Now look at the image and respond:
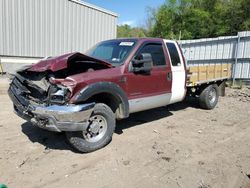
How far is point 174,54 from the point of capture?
6535 millimetres

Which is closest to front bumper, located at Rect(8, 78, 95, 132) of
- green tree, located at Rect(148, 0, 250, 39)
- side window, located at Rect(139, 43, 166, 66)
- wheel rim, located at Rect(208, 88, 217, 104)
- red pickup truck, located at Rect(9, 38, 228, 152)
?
red pickup truck, located at Rect(9, 38, 228, 152)

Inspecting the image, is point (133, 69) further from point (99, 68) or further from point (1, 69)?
point (1, 69)

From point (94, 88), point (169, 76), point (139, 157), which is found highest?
point (169, 76)

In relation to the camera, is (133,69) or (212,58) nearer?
(133,69)

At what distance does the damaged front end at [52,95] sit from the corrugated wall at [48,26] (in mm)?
9037

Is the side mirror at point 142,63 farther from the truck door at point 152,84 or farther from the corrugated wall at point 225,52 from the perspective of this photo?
the corrugated wall at point 225,52

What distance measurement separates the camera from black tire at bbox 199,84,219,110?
808 centimetres

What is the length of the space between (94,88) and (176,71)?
277cm

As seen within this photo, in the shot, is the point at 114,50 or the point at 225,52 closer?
the point at 114,50

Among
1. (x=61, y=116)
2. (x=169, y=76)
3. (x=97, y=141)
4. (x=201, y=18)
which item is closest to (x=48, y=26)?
(x=169, y=76)

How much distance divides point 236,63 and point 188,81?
7206 millimetres

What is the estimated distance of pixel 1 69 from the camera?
1280 cm

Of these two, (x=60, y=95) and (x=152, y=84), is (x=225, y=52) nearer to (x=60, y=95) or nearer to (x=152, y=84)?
(x=152, y=84)

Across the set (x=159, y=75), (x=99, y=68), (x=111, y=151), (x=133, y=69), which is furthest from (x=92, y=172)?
(x=159, y=75)
